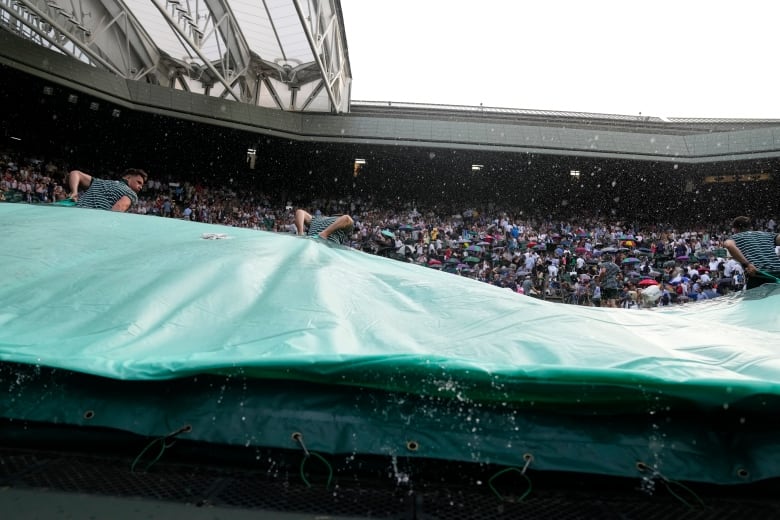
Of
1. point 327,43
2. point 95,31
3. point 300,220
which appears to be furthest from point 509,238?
point 95,31

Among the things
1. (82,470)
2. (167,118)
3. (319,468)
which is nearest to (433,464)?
(319,468)

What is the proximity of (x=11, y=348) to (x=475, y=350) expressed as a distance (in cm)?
→ 147

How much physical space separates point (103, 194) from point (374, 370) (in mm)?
3649

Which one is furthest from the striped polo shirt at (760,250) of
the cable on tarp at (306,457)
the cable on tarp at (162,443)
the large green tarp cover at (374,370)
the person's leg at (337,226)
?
the cable on tarp at (162,443)

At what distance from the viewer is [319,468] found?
5.03 ft

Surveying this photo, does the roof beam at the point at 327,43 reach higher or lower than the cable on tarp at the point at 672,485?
higher

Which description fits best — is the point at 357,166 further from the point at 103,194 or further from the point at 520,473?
the point at 520,473

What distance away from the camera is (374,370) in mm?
1440

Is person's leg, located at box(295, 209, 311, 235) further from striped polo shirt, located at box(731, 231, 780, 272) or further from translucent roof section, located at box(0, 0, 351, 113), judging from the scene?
translucent roof section, located at box(0, 0, 351, 113)

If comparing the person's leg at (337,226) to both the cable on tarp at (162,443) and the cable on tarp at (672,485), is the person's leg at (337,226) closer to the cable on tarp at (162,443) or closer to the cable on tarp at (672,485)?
the cable on tarp at (162,443)

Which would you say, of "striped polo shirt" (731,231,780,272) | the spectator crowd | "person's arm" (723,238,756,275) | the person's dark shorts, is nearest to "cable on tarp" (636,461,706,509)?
"person's arm" (723,238,756,275)

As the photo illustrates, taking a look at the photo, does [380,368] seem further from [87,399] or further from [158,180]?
[158,180]

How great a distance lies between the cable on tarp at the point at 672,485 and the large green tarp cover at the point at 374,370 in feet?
0.08

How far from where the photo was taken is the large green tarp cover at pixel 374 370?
4.66 feet
